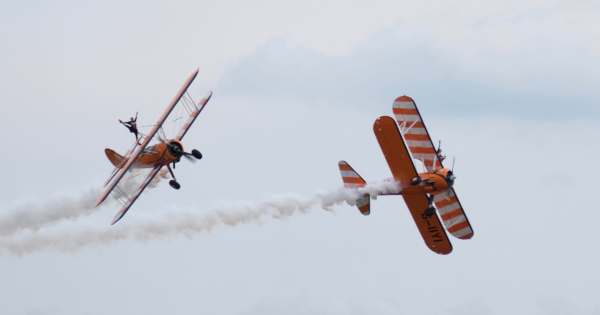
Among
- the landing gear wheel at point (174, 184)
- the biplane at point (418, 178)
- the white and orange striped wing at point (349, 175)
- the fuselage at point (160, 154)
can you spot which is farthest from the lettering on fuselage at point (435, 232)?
the fuselage at point (160, 154)

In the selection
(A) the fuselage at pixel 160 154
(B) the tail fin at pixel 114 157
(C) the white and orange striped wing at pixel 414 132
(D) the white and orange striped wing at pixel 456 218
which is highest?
(B) the tail fin at pixel 114 157

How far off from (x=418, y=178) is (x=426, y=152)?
3.97 ft

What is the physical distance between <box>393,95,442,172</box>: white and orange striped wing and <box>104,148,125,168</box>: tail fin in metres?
11.6

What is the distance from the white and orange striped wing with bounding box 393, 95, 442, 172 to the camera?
102m

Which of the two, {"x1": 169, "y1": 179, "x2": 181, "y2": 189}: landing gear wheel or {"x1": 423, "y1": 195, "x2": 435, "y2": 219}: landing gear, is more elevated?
{"x1": 169, "y1": 179, "x2": 181, "y2": 189}: landing gear wheel

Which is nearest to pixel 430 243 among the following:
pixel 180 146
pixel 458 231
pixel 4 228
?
pixel 458 231

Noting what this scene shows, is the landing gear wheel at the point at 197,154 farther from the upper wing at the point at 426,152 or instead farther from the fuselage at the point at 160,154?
the upper wing at the point at 426,152

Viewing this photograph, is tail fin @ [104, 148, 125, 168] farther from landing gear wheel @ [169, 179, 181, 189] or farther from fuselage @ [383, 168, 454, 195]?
fuselage @ [383, 168, 454, 195]

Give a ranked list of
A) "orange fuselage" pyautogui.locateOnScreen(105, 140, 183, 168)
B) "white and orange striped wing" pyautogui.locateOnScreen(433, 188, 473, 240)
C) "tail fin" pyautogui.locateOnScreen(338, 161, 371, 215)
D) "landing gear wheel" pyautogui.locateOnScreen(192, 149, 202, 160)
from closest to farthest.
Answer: "landing gear wheel" pyautogui.locateOnScreen(192, 149, 202, 160) → "white and orange striped wing" pyautogui.locateOnScreen(433, 188, 473, 240) → "orange fuselage" pyautogui.locateOnScreen(105, 140, 183, 168) → "tail fin" pyautogui.locateOnScreen(338, 161, 371, 215)

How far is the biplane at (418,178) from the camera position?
100750mm

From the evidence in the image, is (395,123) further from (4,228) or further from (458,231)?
(4,228)

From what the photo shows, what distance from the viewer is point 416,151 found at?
10181cm

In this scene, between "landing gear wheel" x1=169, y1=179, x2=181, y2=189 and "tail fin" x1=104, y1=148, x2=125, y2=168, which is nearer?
"landing gear wheel" x1=169, y1=179, x2=181, y2=189

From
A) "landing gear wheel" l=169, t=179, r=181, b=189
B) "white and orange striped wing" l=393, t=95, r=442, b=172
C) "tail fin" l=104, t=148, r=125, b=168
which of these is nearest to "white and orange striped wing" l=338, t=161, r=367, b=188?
"white and orange striped wing" l=393, t=95, r=442, b=172
